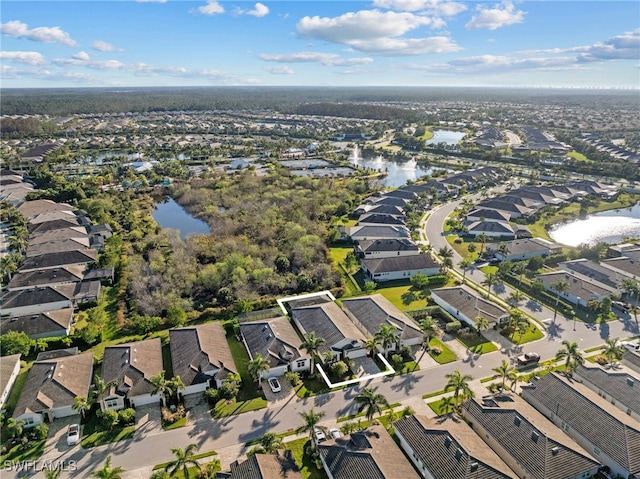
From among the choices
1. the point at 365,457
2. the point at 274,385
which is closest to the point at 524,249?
the point at 274,385

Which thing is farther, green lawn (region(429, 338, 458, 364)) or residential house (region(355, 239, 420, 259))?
residential house (region(355, 239, 420, 259))

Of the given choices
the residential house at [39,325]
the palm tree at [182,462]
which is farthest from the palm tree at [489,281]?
the residential house at [39,325]

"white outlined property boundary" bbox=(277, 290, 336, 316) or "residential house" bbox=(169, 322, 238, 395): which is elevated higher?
"residential house" bbox=(169, 322, 238, 395)

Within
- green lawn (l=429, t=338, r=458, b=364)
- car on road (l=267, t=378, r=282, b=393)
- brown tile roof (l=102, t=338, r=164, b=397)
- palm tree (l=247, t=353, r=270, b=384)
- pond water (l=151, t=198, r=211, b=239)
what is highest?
palm tree (l=247, t=353, r=270, b=384)

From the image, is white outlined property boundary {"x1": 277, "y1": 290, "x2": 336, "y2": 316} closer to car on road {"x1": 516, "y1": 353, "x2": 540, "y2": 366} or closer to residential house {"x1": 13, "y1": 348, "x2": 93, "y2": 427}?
residential house {"x1": 13, "y1": 348, "x2": 93, "y2": 427}

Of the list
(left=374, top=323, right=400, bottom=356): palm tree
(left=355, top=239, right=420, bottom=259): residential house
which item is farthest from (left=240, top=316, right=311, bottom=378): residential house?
(left=355, top=239, right=420, bottom=259): residential house

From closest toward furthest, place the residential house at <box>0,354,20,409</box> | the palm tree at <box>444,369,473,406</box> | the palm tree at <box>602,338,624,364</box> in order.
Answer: the palm tree at <box>444,369,473,406</box> → the residential house at <box>0,354,20,409</box> → the palm tree at <box>602,338,624,364</box>

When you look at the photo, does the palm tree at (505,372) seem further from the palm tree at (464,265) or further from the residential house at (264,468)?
the palm tree at (464,265)

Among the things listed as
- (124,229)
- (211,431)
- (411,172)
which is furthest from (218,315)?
(411,172)
